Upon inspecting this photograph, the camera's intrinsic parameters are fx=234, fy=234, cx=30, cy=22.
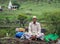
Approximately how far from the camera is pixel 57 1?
24.7 m

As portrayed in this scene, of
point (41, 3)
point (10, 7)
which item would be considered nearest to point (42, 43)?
point (10, 7)

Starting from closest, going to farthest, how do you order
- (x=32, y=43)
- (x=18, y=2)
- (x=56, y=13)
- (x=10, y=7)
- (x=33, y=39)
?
1. (x=32, y=43)
2. (x=33, y=39)
3. (x=56, y=13)
4. (x=10, y=7)
5. (x=18, y=2)

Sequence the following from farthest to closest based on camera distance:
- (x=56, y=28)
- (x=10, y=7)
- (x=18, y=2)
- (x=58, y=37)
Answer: (x=18, y=2)
(x=10, y=7)
(x=56, y=28)
(x=58, y=37)

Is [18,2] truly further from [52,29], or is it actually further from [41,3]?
[52,29]

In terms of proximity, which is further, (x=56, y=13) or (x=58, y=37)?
(x=56, y=13)

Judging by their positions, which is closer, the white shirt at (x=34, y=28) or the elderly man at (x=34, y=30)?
the elderly man at (x=34, y=30)

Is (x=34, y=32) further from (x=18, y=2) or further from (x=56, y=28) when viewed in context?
(x=18, y=2)

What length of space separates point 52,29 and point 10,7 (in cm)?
1574

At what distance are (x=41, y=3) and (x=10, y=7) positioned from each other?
360 centimetres

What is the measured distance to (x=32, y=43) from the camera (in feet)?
19.2

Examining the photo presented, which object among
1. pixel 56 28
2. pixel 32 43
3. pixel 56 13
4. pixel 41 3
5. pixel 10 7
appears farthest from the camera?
pixel 41 3

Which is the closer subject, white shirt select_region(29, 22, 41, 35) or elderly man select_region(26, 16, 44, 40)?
elderly man select_region(26, 16, 44, 40)

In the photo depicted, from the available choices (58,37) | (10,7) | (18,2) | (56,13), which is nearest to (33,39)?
(58,37)

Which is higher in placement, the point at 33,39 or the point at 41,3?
the point at 33,39
